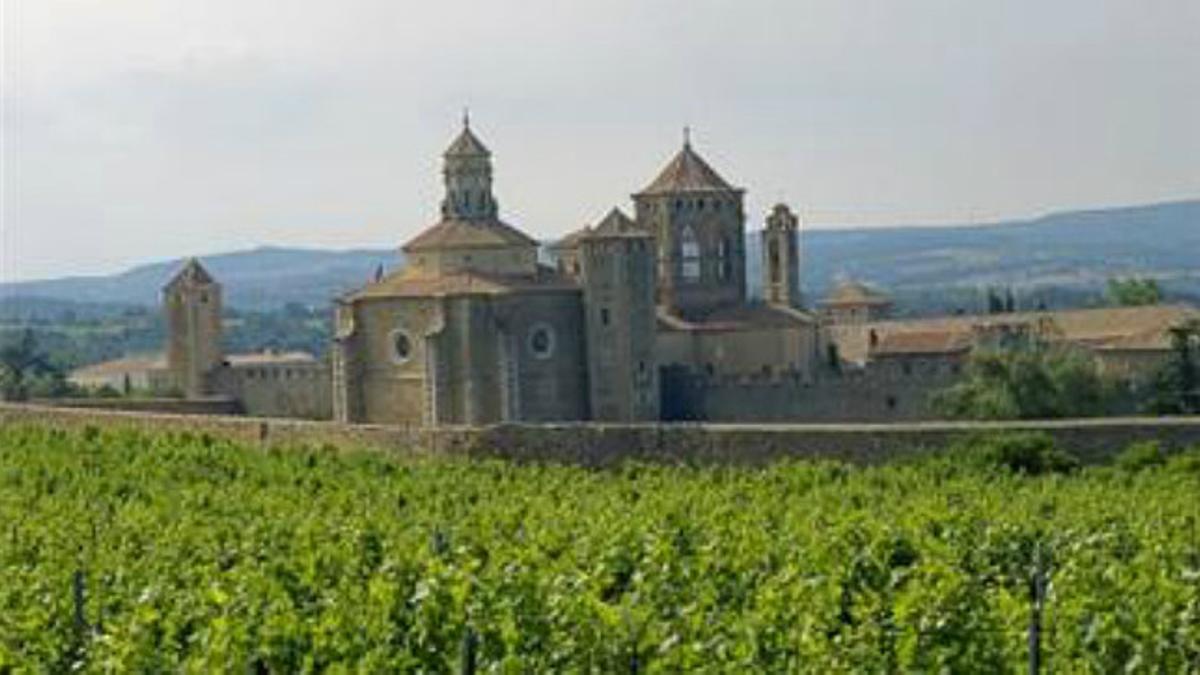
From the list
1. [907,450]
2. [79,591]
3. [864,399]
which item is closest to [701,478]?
[907,450]

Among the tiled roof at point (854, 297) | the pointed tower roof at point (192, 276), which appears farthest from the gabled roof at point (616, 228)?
the tiled roof at point (854, 297)

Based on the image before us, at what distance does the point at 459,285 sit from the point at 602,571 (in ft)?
110

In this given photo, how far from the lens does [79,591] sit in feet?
45.5

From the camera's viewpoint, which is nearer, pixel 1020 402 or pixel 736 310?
pixel 1020 402

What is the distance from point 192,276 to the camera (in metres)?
64.9

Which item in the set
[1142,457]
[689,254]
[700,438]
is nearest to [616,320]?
[689,254]

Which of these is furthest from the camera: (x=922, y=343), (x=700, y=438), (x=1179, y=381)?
(x=922, y=343)

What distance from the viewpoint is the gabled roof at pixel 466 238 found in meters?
50.6

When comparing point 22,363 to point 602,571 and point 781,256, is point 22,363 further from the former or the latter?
point 602,571

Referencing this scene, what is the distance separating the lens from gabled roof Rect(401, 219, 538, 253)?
5062cm

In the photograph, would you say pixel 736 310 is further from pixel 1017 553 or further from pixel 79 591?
pixel 79 591

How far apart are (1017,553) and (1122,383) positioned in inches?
1334

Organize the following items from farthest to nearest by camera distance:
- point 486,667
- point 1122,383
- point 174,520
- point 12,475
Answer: point 1122,383 → point 12,475 → point 174,520 → point 486,667

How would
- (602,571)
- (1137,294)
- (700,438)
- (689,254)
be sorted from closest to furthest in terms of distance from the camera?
(602,571), (700,438), (689,254), (1137,294)
